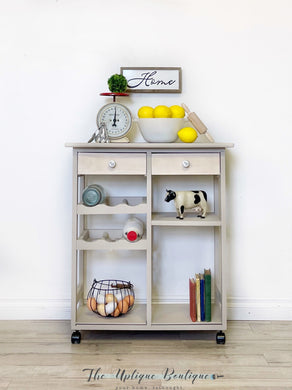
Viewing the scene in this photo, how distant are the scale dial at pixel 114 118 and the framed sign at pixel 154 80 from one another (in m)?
0.23

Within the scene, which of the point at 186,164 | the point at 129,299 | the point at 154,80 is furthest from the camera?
the point at 154,80

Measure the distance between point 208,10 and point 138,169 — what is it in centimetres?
100

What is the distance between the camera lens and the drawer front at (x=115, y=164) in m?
2.12

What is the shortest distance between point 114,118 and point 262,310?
1316mm

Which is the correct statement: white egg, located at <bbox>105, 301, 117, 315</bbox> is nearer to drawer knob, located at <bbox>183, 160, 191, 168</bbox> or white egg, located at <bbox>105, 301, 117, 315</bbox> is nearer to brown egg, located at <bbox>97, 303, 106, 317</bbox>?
brown egg, located at <bbox>97, 303, 106, 317</bbox>

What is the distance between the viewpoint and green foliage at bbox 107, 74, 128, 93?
2.26 metres

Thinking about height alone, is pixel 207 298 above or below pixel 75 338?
above

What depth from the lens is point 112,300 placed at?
7.13 ft

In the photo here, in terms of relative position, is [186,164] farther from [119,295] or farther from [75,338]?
[75,338]

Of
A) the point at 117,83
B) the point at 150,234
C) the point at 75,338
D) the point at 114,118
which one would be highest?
the point at 117,83

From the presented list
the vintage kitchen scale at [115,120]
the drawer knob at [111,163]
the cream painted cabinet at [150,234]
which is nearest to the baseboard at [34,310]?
the cream painted cabinet at [150,234]

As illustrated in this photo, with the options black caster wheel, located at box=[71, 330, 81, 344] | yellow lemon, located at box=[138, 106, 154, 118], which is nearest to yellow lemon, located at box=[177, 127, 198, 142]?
yellow lemon, located at box=[138, 106, 154, 118]

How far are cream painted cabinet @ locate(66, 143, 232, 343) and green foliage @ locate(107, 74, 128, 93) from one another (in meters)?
0.35

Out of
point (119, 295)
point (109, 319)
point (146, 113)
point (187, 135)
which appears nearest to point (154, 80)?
point (146, 113)
